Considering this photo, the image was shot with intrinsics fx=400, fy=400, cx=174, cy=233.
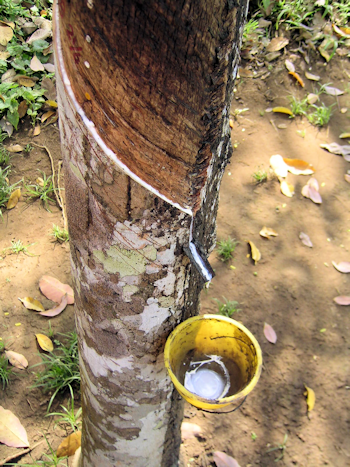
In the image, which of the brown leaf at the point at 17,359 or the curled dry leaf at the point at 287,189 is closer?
the brown leaf at the point at 17,359

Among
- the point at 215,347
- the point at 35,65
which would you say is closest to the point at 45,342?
the point at 215,347

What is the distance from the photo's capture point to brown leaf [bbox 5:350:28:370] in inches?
87.0

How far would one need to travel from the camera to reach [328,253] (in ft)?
9.40

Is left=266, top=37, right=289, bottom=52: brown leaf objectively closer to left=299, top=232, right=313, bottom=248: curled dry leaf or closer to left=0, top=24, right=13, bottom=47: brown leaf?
left=299, top=232, right=313, bottom=248: curled dry leaf

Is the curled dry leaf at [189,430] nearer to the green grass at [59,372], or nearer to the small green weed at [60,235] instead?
the green grass at [59,372]

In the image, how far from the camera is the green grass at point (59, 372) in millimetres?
2133

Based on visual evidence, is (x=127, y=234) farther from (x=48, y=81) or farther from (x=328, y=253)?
(x=48, y=81)

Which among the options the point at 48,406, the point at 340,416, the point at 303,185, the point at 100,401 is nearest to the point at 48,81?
the point at 303,185

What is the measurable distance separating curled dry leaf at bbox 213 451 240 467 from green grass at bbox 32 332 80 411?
2.66 ft

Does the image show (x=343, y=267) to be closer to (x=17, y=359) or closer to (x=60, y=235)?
(x=60, y=235)

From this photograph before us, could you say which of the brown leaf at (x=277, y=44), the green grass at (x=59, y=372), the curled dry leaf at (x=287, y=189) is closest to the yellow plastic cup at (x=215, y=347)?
the green grass at (x=59, y=372)

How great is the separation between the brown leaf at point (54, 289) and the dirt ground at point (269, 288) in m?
0.04

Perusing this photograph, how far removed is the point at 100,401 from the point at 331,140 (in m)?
3.04

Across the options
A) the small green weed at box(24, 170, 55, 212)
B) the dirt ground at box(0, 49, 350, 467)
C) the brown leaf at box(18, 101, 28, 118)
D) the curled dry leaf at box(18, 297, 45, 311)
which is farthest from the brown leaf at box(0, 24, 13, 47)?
the curled dry leaf at box(18, 297, 45, 311)
